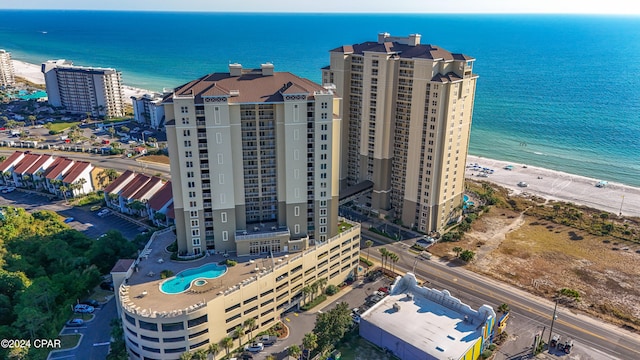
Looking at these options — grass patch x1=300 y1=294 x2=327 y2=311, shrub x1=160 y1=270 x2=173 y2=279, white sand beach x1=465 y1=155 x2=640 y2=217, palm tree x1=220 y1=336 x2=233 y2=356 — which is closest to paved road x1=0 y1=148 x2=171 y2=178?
shrub x1=160 y1=270 x2=173 y2=279

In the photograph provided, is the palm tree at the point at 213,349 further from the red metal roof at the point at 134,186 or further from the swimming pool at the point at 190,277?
the red metal roof at the point at 134,186

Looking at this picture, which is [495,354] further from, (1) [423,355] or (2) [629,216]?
(2) [629,216]

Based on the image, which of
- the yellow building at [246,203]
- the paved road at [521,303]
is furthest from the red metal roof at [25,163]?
the paved road at [521,303]

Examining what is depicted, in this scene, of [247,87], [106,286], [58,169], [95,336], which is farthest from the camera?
[58,169]

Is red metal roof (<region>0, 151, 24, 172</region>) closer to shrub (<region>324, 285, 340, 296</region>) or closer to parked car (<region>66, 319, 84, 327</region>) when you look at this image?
parked car (<region>66, 319, 84, 327</region>)

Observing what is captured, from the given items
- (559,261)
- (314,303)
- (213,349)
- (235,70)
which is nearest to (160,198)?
(235,70)

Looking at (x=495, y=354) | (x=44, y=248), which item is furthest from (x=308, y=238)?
(x=44, y=248)

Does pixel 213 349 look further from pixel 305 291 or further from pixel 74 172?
pixel 74 172
